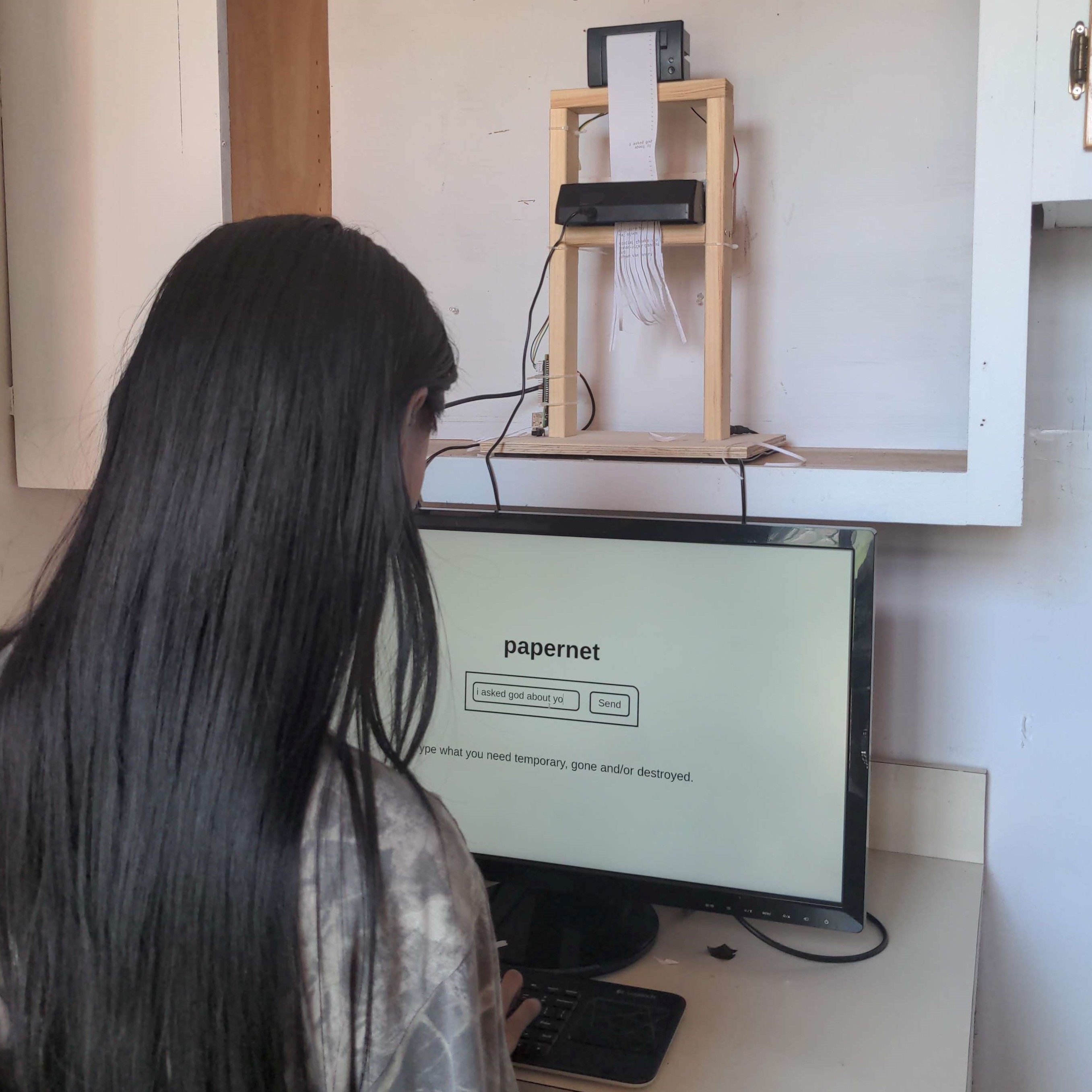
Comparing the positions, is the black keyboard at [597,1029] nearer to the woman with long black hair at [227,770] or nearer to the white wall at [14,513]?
the woman with long black hair at [227,770]

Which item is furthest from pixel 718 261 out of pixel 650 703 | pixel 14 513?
pixel 14 513

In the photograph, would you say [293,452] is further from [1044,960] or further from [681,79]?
[1044,960]

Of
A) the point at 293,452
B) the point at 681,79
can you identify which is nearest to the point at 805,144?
the point at 681,79

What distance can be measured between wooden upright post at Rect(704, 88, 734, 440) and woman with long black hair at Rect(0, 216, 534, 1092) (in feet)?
1.72

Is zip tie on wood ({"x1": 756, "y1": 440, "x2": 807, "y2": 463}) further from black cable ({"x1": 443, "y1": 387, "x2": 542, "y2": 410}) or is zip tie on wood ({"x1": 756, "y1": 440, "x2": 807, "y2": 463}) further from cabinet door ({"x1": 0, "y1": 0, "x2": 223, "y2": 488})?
cabinet door ({"x1": 0, "y1": 0, "x2": 223, "y2": 488})

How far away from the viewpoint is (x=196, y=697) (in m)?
0.59

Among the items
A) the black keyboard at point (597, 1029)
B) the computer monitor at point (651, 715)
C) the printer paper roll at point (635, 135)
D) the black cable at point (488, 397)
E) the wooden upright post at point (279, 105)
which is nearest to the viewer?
the black keyboard at point (597, 1029)

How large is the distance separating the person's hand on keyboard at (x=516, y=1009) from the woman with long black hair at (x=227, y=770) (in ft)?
0.80

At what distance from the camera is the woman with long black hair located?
59 centimetres

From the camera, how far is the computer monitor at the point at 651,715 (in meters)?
0.99

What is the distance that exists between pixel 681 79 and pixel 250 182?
564 mm

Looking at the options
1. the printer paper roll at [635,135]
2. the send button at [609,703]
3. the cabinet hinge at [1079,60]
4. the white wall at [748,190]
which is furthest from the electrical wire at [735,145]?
the send button at [609,703]

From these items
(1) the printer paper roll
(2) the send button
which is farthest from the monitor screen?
(1) the printer paper roll

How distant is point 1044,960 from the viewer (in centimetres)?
125
